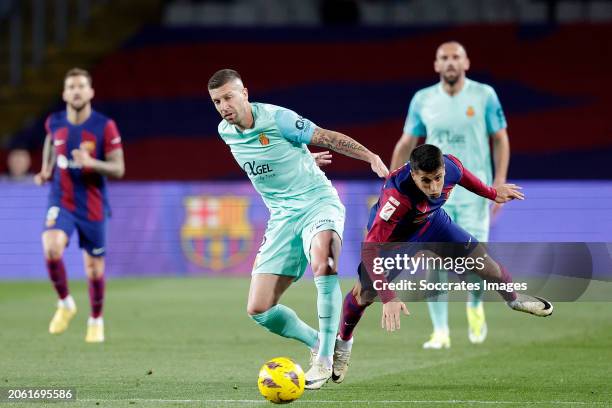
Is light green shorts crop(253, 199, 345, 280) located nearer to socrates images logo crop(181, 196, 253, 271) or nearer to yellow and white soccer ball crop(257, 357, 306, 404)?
yellow and white soccer ball crop(257, 357, 306, 404)

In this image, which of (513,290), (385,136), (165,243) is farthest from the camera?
(385,136)

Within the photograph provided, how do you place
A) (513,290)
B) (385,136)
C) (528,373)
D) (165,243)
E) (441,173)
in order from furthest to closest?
(385,136) → (165,243) → (528,373) → (513,290) → (441,173)

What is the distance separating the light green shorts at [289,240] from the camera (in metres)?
7.30

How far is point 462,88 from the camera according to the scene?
32.3 ft

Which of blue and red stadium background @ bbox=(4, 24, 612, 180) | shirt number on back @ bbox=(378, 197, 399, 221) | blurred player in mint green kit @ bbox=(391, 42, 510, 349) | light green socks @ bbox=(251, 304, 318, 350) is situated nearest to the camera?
shirt number on back @ bbox=(378, 197, 399, 221)

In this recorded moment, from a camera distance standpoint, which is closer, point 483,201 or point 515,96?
point 483,201

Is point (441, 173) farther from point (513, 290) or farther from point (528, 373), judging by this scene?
point (528, 373)

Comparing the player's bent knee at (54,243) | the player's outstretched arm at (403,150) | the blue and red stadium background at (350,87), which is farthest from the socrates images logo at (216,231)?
the player's outstretched arm at (403,150)

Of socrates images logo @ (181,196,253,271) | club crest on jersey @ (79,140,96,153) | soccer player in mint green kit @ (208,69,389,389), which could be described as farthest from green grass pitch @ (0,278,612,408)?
socrates images logo @ (181,196,253,271)

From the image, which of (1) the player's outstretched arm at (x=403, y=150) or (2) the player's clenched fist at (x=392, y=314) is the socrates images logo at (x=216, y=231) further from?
(2) the player's clenched fist at (x=392, y=314)

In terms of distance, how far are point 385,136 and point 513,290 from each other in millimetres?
14234

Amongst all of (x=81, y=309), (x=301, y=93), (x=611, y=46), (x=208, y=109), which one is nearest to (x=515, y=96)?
(x=611, y=46)

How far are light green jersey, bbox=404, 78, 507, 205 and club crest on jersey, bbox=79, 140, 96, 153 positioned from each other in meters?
2.75

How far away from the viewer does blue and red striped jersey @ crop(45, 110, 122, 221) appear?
10148 mm
